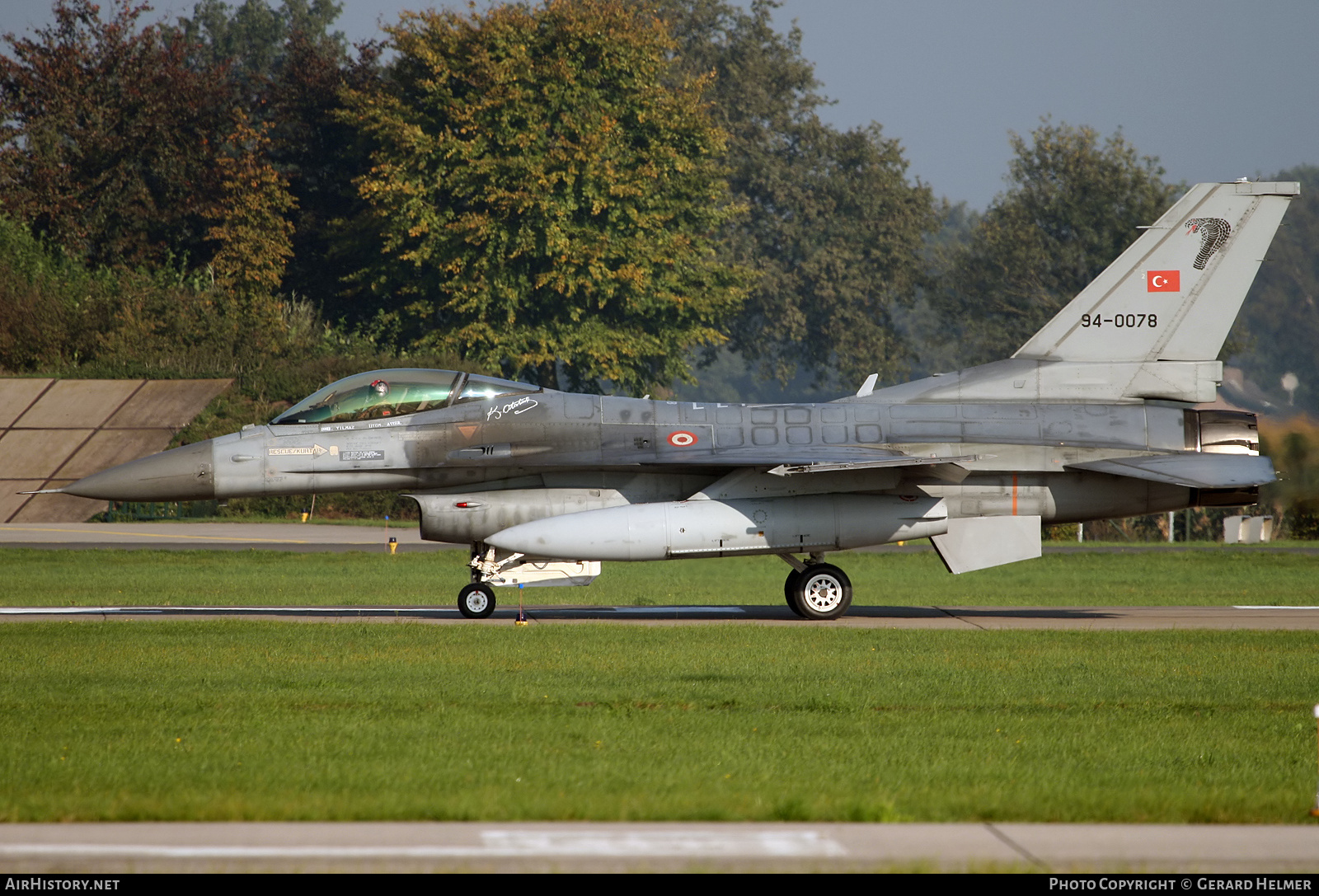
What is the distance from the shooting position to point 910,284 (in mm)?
79062

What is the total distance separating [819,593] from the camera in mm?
18859

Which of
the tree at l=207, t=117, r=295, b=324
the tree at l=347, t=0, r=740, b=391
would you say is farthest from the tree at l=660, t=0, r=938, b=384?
the tree at l=207, t=117, r=295, b=324

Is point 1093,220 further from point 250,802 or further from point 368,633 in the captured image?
point 250,802

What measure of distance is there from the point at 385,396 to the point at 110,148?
45.2 m

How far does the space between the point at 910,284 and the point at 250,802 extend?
74.3m

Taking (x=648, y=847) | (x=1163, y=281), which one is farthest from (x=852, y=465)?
(x=648, y=847)

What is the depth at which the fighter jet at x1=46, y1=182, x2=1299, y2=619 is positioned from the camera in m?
18.3

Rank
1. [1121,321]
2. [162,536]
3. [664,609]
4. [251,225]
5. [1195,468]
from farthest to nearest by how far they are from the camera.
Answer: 1. [251,225]
2. [162,536]
3. [664,609]
4. [1121,321]
5. [1195,468]

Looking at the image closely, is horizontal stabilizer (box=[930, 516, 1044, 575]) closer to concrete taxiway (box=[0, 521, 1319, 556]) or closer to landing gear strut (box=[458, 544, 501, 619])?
landing gear strut (box=[458, 544, 501, 619])

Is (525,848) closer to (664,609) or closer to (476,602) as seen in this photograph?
(476,602)

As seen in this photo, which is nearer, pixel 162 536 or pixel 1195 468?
pixel 1195 468

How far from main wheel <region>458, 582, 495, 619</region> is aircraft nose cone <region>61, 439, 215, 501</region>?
3610mm

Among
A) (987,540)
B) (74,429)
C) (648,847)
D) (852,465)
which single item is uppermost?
(74,429)
